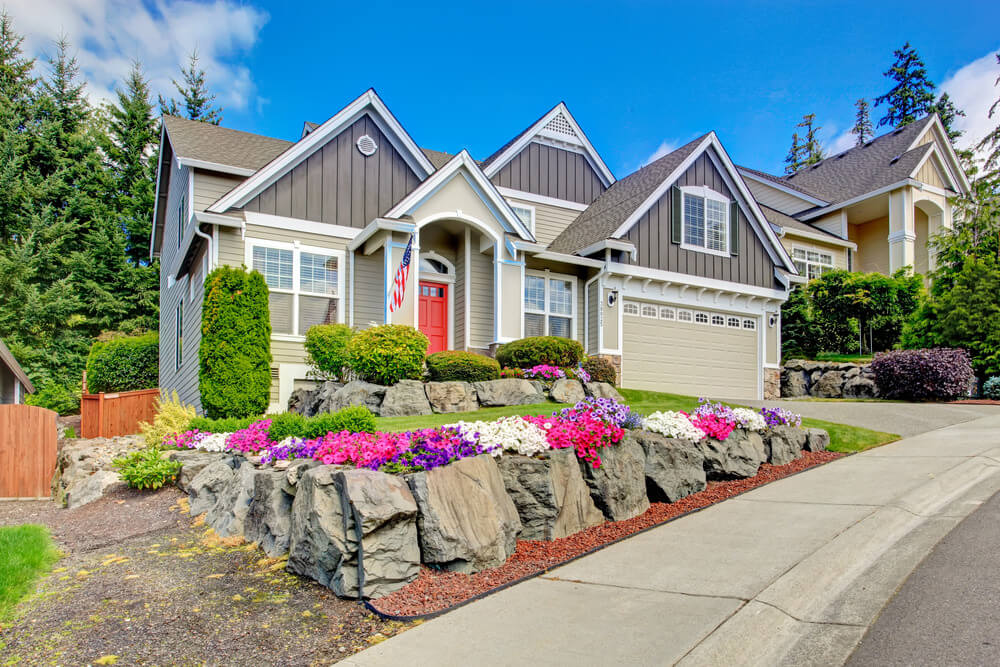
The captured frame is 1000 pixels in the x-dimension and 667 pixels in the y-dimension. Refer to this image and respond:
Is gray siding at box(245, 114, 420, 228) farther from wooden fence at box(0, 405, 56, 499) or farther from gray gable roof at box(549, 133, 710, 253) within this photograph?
wooden fence at box(0, 405, 56, 499)

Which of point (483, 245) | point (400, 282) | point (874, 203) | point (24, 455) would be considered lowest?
point (24, 455)

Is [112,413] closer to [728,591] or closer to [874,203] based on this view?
[728,591]

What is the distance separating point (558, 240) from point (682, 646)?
15323 millimetres

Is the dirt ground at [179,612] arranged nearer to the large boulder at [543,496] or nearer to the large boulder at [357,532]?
the large boulder at [357,532]

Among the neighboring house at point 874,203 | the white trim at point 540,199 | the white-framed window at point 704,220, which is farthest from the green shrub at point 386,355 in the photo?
the neighboring house at point 874,203

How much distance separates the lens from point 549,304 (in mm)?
16000

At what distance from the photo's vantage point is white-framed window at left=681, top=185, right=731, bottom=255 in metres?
17.3

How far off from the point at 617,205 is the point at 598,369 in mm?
5476

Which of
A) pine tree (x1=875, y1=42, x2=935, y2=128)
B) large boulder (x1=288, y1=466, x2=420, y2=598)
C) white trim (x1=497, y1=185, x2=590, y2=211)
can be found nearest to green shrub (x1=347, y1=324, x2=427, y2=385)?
large boulder (x1=288, y1=466, x2=420, y2=598)

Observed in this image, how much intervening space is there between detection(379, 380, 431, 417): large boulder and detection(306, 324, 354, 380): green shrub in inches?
57.6

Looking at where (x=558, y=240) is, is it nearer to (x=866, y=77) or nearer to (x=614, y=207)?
Result: (x=614, y=207)

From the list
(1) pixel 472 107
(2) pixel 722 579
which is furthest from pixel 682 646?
(1) pixel 472 107

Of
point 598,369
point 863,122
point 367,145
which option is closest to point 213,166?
point 367,145

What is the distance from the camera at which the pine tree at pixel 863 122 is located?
4266cm
